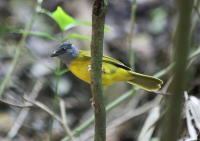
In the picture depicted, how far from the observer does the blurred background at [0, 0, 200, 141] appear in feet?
15.3

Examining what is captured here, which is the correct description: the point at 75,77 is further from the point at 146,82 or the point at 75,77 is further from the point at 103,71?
the point at 103,71

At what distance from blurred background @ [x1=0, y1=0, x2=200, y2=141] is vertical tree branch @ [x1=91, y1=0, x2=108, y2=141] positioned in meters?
1.98

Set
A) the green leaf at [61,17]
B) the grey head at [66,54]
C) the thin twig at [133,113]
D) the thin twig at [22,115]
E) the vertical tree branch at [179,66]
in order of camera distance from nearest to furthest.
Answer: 1. the vertical tree branch at [179,66]
2. the green leaf at [61,17]
3. the grey head at [66,54]
4. the thin twig at [22,115]
5. the thin twig at [133,113]

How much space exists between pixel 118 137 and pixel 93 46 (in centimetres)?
348

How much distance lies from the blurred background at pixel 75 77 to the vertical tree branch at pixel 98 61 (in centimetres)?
198

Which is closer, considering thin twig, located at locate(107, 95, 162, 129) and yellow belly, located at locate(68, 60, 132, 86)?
yellow belly, located at locate(68, 60, 132, 86)

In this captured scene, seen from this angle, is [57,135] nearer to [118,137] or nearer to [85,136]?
[85,136]

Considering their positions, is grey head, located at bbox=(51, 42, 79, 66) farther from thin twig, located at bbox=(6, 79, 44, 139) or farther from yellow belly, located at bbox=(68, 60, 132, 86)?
thin twig, located at bbox=(6, 79, 44, 139)

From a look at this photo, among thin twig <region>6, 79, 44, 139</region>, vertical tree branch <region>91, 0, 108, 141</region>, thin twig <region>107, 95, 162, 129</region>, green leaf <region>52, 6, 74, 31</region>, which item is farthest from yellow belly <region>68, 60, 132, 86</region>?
thin twig <region>6, 79, 44, 139</region>

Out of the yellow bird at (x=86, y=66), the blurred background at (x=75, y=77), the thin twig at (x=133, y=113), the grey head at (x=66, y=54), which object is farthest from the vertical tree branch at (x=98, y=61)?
the thin twig at (x=133, y=113)

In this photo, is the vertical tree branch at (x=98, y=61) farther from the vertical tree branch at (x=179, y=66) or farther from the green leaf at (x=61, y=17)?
the green leaf at (x=61, y=17)

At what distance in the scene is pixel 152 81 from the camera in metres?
3.33

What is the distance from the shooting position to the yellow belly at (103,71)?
3.00m

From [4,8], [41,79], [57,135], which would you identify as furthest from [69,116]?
[4,8]
